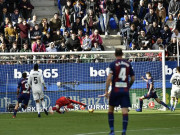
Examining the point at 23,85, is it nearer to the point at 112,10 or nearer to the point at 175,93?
the point at 175,93

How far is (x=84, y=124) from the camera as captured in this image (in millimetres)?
20188

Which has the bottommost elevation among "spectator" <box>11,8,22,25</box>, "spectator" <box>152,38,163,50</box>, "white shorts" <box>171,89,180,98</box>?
"white shorts" <box>171,89,180,98</box>

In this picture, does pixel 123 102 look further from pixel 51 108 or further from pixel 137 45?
pixel 137 45

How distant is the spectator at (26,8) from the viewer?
103ft

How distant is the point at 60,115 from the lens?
24688 mm

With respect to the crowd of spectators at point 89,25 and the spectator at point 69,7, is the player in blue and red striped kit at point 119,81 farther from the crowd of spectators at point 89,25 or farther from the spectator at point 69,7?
the spectator at point 69,7

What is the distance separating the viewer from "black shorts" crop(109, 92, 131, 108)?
51.2 ft

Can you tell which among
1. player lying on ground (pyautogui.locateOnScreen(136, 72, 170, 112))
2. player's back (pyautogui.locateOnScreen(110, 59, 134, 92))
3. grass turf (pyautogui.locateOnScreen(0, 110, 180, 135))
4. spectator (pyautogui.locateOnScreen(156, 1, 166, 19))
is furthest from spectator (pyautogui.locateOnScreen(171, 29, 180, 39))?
player's back (pyautogui.locateOnScreen(110, 59, 134, 92))

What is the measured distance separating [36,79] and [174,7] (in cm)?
1210

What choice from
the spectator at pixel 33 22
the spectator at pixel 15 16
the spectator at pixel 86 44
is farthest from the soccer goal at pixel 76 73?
the spectator at pixel 15 16

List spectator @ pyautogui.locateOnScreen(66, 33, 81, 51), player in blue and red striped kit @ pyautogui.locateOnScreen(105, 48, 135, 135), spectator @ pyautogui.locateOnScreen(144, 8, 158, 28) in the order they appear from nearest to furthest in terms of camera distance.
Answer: player in blue and red striped kit @ pyautogui.locateOnScreen(105, 48, 135, 135) < spectator @ pyautogui.locateOnScreen(66, 33, 81, 51) < spectator @ pyautogui.locateOnScreen(144, 8, 158, 28)

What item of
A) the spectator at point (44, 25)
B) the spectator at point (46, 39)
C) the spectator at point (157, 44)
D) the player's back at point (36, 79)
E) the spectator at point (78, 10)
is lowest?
the player's back at point (36, 79)

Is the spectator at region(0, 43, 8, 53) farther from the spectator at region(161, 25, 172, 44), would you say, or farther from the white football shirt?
the spectator at region(161, 25, 172, 44)

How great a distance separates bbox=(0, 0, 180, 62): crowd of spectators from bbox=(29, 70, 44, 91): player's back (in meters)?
4.36
